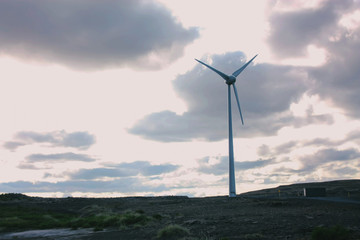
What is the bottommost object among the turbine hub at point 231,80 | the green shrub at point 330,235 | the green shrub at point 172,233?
the green shrub at point 172,233

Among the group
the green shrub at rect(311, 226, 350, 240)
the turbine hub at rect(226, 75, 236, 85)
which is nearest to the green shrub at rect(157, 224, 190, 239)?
the green shrub at rect(311, 226, 350, 240)

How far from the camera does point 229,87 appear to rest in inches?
3688

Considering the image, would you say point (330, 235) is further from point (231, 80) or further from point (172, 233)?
point (231, 80)

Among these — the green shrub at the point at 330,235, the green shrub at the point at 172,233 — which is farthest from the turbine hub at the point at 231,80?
the green shrub at the point at 330,235

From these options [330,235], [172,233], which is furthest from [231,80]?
[330,235]

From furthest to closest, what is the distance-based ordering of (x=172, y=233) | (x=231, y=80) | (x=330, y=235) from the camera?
(x=231, y=80), (x=172, y=233), (x=330, y=235)

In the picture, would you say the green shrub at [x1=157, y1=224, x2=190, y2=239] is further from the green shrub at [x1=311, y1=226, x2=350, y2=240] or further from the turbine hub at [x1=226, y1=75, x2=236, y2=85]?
the turbine hub at [x1=226, y1=75, x2=236, y2=85]

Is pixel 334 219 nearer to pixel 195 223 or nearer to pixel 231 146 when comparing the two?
pixel 195 223

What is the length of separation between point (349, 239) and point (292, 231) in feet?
23.2

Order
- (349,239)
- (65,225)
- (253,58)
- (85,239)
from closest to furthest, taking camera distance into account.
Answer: (349,239) < (85,239) < (65,225) < (253,58)

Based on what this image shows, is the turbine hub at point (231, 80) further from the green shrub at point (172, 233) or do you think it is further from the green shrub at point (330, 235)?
the green shrub at point (330, 235)

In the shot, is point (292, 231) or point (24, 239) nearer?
point (292, 231)

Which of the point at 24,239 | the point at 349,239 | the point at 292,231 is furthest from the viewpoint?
the point at 24,239

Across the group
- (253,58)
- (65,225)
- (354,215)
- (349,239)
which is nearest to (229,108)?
(253,58)
